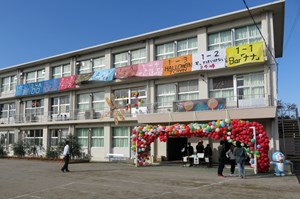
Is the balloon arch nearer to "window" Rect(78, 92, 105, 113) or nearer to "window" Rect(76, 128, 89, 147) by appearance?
"window" Rect(78, 92, 105, 113)

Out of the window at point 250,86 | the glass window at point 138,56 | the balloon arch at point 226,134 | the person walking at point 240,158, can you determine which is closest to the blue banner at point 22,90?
the glass window at point 138,56

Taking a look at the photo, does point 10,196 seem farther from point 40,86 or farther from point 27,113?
point 27,113

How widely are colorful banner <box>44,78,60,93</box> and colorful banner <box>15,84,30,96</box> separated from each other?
311 centimetres

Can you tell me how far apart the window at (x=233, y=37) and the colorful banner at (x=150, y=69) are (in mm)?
3894

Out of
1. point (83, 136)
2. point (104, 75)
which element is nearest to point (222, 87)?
point (104, 75)

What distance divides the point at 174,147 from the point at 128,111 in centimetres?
472

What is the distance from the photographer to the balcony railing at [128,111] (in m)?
18.9

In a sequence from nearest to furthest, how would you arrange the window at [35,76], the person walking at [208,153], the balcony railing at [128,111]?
the person walking at [208,153], the balcony railing at [128,111], the window at [35,76]

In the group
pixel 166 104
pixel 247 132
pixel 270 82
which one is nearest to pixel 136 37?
pixel 166 104

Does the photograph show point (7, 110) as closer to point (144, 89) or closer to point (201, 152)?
point (144, 89)

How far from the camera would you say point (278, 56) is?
3008cm

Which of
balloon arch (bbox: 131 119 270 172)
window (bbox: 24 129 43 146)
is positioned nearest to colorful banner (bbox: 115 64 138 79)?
balloon arch (bbox: 131 119 270 172)

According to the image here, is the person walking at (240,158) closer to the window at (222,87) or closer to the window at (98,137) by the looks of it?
the window at (222,87)

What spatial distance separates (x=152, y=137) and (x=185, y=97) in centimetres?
500
